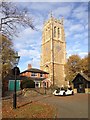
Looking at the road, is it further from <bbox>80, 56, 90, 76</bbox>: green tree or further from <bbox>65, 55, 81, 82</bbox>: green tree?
<bbox>65, 55, 81, 82</bbox>: green tree

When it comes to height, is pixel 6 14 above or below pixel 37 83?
above

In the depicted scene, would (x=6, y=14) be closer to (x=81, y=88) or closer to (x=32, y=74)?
(x=81, y=88)

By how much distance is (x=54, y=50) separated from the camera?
273 feet

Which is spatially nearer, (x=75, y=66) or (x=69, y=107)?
(x=69, y=107)

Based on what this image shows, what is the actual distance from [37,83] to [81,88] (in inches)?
683

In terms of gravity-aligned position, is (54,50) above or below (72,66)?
above

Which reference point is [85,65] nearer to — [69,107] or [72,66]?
[72,66]

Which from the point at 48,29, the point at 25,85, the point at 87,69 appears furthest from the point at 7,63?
the point at 48,29

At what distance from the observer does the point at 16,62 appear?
52.4ft

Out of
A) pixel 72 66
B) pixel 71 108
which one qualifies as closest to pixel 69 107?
pixel 71 108

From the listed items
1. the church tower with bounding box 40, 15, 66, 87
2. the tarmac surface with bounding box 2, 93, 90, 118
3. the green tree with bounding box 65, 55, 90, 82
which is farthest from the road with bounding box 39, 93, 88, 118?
the church tower with bounding box 40, 15, 66, 87

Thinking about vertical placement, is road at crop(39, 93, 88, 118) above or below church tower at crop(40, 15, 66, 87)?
below

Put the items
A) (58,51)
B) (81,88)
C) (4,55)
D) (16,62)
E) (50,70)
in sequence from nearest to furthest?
(16,62) → (4,55) → (81,88) → (50,70) → (58,51)

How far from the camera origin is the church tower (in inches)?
3071
